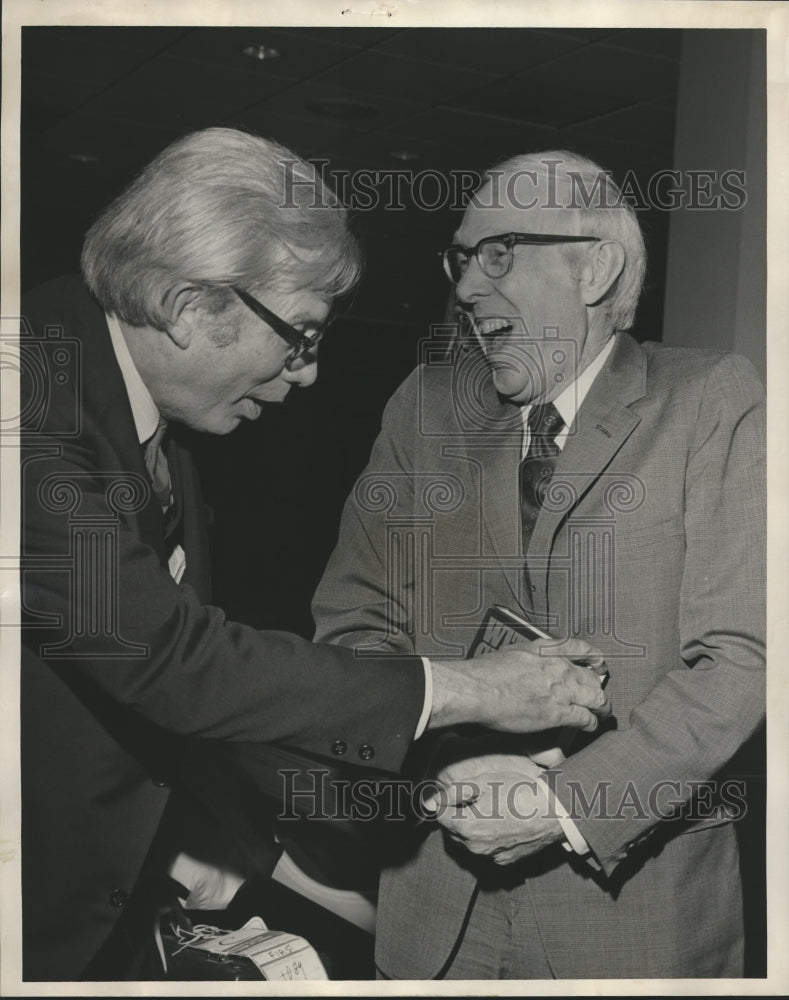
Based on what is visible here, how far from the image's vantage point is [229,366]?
236 cm

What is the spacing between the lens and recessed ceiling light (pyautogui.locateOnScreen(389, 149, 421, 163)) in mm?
2426

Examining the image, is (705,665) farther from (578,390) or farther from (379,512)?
(379,512)

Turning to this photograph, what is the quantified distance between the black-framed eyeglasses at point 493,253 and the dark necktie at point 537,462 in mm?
291

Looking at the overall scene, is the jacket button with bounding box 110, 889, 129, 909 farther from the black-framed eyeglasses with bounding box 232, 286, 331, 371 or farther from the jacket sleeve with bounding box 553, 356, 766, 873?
the black-framed eyeglasses with bounding box 232, 286, 331, 371

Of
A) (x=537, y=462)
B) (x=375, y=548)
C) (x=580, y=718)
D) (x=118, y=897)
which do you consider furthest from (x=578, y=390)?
(x=118, y=897)

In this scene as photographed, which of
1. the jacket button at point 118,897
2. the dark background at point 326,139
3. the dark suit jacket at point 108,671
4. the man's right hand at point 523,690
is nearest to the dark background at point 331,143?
the dark background at point 326,139

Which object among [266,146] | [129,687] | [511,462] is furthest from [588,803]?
[266,146]

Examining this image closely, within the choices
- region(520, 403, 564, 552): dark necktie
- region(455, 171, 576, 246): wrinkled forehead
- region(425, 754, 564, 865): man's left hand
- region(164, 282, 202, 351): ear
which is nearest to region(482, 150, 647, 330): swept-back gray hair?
region(455, 171, 576, 246): wrinkled forehead

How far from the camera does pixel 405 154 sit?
2434mm

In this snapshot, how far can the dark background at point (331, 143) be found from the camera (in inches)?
93.7

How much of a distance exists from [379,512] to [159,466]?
45 centimetres

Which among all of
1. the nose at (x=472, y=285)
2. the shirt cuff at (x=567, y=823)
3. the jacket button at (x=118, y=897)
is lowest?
the jacket button at (x=118, y=897)

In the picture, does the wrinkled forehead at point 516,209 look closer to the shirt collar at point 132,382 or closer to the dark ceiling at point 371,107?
the dark ceiling at point 371,107

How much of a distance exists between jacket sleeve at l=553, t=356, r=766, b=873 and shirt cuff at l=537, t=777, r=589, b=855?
0.05ft
